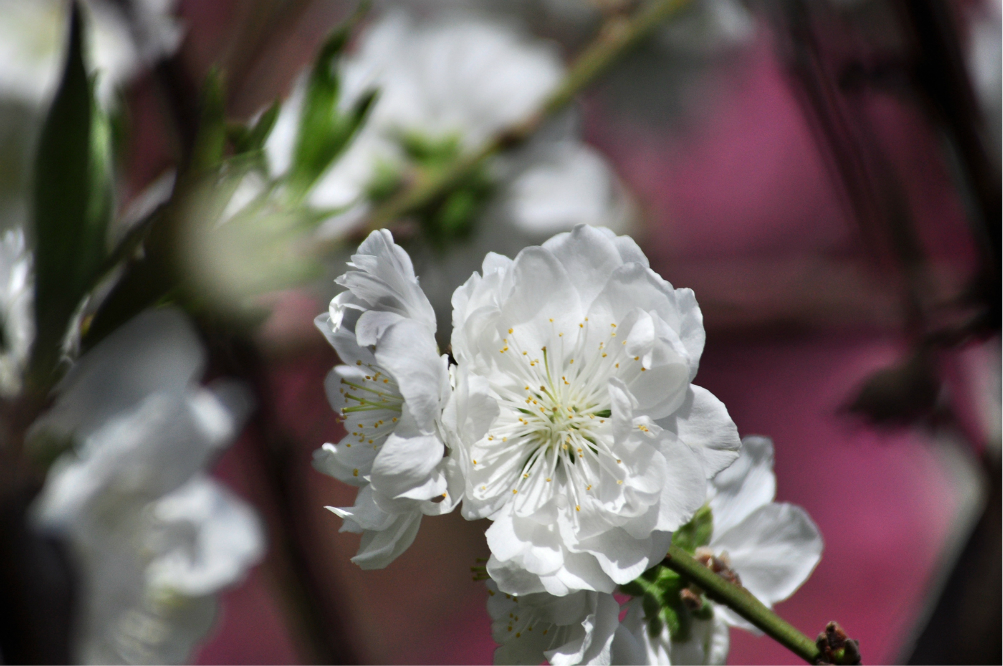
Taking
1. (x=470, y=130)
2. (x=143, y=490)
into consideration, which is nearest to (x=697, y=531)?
(x=143, y=490)

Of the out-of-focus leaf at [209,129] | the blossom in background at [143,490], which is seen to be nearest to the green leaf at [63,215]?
the out-of-focus leaf at [209,129]

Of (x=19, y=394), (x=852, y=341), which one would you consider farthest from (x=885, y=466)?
(x=19, y=394)

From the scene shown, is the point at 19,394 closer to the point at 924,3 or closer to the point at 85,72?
the point at 85,72

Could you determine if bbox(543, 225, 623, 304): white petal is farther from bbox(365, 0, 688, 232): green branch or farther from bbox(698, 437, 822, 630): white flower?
bbox(365, 0, 688, 232): green branch

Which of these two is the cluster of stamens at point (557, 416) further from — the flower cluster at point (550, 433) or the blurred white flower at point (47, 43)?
the blurred white flower at point (47, 43)

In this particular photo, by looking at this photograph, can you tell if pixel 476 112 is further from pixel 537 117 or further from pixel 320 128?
pixel 320 128
